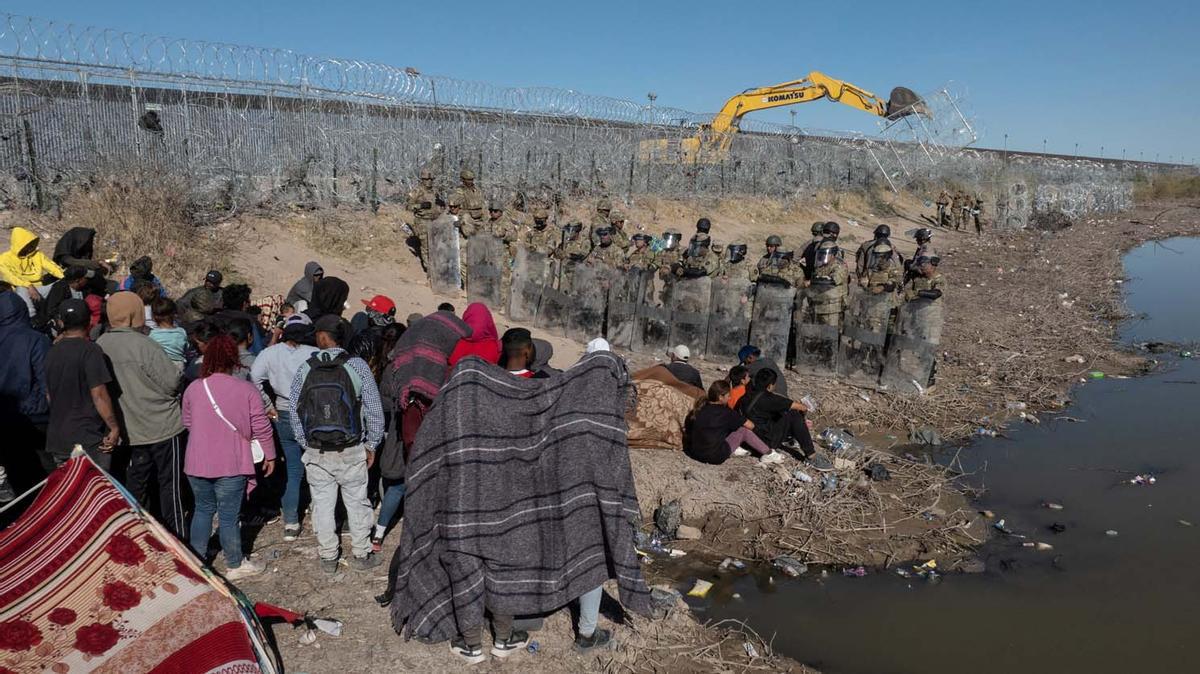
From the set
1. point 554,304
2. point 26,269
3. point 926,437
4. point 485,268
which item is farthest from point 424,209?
point 926,437

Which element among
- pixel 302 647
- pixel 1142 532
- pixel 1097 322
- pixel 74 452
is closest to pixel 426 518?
pixel 302 647

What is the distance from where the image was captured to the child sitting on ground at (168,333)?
16.4 feet

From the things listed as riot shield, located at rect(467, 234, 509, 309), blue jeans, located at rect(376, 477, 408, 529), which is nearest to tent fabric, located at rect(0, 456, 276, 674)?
blue jeans, located at rect(376, 477, 408, 529)

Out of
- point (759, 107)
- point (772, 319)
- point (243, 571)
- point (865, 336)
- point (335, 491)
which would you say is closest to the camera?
point (335, 491)

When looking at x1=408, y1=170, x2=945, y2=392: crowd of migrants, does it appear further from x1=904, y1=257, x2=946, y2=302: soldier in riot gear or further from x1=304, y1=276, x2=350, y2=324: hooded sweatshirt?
x1=304, y1=276, x2=350, y2=324: hooded sweatshirt

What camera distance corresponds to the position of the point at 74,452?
3934mm

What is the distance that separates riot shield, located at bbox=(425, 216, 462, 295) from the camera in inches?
457

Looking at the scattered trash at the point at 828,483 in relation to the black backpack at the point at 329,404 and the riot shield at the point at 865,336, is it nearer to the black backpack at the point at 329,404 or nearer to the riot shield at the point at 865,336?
the riot shield at the point at 865,336

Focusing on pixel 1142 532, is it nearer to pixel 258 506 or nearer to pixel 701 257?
pixel 701 257

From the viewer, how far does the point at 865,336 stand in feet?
28.5

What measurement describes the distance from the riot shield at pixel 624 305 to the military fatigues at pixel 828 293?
1935 millimetres

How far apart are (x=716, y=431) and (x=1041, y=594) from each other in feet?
7.75

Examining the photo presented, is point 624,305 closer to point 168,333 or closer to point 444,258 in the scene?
point 444,258

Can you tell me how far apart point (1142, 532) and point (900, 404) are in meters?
2.55
